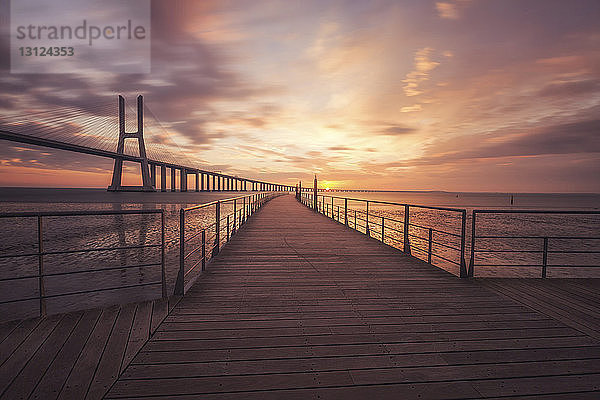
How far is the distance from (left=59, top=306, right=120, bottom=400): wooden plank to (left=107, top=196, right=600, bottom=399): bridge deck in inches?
8.3

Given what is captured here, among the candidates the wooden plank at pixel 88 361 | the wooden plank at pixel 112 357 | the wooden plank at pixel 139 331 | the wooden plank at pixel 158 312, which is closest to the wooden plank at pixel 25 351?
the wooden plank at pixel 88 361

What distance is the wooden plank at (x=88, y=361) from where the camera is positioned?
5.75 ft

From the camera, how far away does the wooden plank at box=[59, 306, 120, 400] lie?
1751 millimetres

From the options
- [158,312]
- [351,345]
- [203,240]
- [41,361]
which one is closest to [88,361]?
[41,361]

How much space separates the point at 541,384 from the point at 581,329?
122 centimetres

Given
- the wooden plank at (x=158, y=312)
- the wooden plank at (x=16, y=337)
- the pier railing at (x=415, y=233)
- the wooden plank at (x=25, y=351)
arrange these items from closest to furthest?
the wooden plank at (x=25, y=351)
the wooden plank at (x=16, y=337)
the wooden plank at (x=158, y=312)
the pier railing at (x=415, y=233)

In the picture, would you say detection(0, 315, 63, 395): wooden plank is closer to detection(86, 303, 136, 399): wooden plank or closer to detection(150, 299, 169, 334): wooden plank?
detection(86, 303, 136, 399): wooden plank

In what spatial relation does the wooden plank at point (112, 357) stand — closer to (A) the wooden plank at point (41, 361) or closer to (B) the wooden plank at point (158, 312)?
(B) the wooden plank at point (158, 312)

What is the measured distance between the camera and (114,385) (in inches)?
71.4

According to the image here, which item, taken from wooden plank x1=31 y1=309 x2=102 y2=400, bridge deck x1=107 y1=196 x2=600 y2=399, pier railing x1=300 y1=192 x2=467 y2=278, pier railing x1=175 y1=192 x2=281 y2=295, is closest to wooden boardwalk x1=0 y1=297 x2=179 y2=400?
wooden plank x1=31 y1=309 x2=102 y2=400

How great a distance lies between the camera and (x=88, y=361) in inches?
80.7

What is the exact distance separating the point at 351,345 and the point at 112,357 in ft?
5.81

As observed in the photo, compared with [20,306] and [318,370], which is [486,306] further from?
[20,306]

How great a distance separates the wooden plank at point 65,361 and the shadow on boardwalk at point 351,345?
0.04 ft
